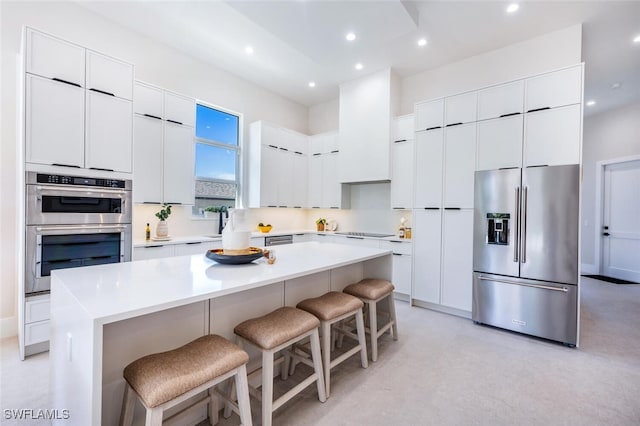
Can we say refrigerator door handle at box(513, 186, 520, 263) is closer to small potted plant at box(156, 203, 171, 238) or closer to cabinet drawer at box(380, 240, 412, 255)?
cabinet drawer at box(380, 240, 412, 255)

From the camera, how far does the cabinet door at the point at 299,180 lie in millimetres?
5426

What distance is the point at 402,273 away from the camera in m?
4.10

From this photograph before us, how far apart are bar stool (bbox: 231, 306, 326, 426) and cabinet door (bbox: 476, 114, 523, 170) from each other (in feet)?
9.29

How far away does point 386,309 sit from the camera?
10.00 feet

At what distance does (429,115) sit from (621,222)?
16.7 feet

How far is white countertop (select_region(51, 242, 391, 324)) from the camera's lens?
1.12 m

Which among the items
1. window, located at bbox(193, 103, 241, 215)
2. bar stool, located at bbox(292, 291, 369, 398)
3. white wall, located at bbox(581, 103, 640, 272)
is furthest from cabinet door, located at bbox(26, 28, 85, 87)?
white wall, located at bbox(581, 103, 640, 272)

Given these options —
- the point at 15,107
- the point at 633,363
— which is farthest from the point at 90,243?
the point at 633,363

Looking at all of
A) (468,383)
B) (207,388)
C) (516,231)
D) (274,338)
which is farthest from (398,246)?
(207,388)

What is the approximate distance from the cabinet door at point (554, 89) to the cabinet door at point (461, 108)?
20.7 inches

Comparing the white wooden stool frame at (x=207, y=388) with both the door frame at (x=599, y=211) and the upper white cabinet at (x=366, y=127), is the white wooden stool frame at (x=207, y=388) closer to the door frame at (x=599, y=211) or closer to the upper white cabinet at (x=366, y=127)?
the upper white cabinet at (x=366, y=127)

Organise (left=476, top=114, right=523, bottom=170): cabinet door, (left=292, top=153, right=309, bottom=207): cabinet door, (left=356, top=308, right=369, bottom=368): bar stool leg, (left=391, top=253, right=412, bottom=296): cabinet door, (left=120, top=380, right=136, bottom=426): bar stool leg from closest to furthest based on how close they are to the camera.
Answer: (left=120, top=380, right=136, bottom=426): bar stool leg, (left=356, top=308, right=369, bottom=368): bar stool leg, (left=476, top=114, right=523, bottom=170): cabinet door, (left=391, top=253, right=412, bottom=296): cabinet door, (left=292, top=153, right=309, bottom=207): cabinet door

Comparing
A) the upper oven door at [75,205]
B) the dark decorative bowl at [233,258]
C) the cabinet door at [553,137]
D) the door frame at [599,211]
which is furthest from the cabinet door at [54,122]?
the door frame at [599,211]

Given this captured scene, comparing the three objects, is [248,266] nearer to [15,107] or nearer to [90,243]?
[90,243]
